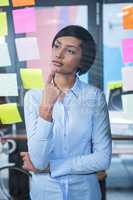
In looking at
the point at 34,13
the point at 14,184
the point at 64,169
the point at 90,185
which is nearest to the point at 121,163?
Result: the point at 90,185

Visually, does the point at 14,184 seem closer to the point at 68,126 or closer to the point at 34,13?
the point at 68,126

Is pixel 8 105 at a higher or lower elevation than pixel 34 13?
lower

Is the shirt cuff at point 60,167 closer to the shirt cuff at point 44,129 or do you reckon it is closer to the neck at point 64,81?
the shirt cuff at point 44,129

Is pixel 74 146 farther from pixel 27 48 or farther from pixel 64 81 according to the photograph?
pixel 27 48

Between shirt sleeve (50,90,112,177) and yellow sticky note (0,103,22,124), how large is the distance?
0.50m

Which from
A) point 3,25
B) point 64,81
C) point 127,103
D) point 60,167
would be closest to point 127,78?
point 127,103

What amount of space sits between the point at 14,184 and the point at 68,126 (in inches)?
29.3

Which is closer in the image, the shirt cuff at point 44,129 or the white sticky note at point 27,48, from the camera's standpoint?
the shirt cuff at point 44,129

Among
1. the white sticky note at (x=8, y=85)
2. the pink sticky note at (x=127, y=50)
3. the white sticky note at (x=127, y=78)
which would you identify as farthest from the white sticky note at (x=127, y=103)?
the white sticky note at (x=8, y=85)

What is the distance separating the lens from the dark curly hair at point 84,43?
5.43 ft

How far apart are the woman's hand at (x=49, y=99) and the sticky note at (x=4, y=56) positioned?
0.49 meters

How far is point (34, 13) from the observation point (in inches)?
76.5

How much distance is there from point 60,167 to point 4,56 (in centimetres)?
79

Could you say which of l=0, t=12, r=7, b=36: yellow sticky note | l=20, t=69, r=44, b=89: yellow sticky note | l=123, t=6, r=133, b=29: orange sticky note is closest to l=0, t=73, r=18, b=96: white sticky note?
l=20, t=69, r=44, b=89: yellow sticky note
